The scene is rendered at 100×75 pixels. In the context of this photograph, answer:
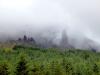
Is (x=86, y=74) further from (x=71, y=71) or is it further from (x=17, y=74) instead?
(x=17, y=74)

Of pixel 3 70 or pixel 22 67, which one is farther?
pixel 3 70

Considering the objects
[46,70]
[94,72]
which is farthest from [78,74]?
[46,70]

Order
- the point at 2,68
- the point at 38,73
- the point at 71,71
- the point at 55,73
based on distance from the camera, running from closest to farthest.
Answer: the point at 2,68 < the point at 38,73 < the point at 55,73 < the point at 71,71

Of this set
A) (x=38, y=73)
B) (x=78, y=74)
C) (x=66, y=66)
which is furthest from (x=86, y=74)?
(x=38, y=73)

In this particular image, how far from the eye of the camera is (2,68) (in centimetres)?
6712

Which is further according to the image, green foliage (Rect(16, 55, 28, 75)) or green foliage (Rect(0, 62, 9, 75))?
green foliage (Rect(0, 62, 9, 75))

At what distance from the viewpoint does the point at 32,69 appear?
7075 cm

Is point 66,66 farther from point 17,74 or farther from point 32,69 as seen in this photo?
point 17,74

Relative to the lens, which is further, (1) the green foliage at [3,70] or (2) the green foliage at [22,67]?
(1) the green foliage at [3,70]

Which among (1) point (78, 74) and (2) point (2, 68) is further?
(1) point (78, 74)

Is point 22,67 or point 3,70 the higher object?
point 22,67

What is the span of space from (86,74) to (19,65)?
53910 millimetres

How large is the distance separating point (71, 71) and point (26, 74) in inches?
1582

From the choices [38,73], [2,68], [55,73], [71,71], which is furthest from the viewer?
[71,71]
